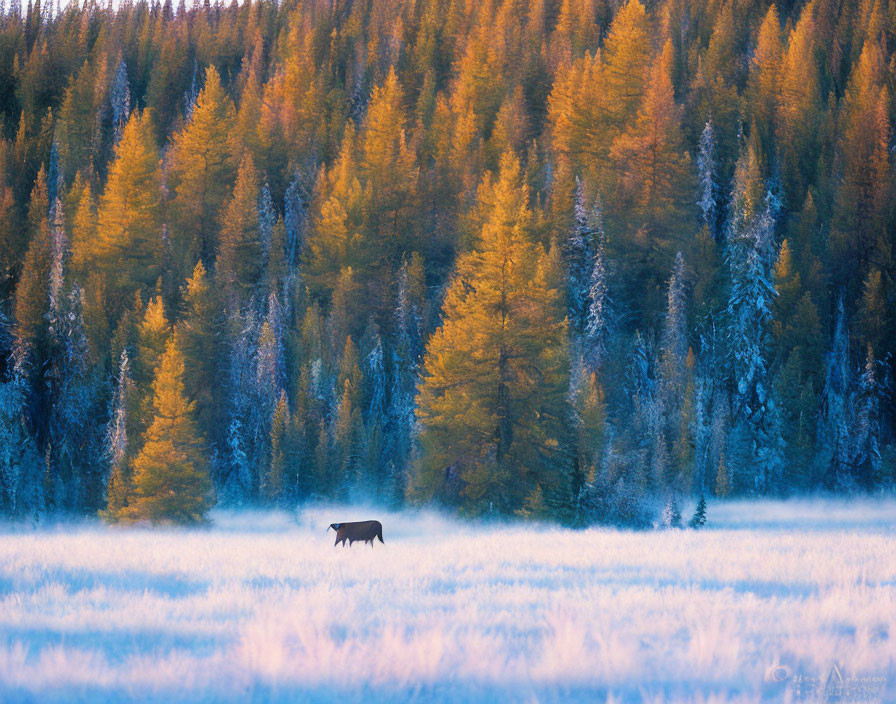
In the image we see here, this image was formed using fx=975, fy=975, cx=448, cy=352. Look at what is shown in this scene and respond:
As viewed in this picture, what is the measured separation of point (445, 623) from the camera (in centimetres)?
1009

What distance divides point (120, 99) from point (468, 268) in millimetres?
48993

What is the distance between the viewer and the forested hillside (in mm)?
40688

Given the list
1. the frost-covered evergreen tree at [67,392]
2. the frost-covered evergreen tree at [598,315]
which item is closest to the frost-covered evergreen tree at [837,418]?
the frost-covered evergreen tree at [598,315]

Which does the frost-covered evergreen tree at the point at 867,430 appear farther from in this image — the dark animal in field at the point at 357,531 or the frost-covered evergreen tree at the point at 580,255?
the dark animal in field at the point at 357,531

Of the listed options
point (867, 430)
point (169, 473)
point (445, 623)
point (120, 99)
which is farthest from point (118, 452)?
point (120, 99)

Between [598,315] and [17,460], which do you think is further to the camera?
[598,315]

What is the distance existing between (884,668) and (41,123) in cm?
6955

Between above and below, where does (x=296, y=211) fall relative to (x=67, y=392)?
above

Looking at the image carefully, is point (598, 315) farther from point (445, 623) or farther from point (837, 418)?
point (445, 623)

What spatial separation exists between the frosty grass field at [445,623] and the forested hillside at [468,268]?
13032 millimetres

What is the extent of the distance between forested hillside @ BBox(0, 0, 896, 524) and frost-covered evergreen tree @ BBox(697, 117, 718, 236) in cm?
17

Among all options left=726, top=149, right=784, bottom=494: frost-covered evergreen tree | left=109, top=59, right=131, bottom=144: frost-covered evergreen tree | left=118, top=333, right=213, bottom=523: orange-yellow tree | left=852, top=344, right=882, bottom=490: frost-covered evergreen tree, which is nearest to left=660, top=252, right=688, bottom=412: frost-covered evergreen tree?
left=726, top=149, right=784, bottom=494: frost-covered evergreen tree

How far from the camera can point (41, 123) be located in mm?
67375

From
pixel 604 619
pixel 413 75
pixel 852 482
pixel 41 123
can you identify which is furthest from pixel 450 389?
pixel 41 123
